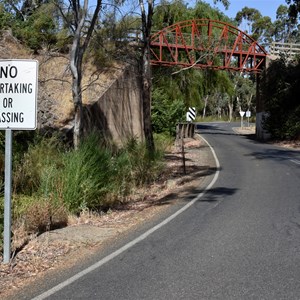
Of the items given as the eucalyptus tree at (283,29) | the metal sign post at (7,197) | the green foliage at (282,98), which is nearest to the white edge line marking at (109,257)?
the metal sign post at (7,197)

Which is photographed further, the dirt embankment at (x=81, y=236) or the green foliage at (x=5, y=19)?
the green foliage at (x=5, y=19)

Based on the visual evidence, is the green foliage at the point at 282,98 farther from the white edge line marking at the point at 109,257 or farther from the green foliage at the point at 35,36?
the white edge line marking at the point at 109,257

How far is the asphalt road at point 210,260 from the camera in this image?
202 inches

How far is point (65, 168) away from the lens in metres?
10.4

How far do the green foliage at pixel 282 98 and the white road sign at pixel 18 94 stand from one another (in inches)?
1340

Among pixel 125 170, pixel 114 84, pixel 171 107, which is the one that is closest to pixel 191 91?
pixel 171 107

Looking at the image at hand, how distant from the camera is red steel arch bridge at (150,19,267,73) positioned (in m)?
35.8

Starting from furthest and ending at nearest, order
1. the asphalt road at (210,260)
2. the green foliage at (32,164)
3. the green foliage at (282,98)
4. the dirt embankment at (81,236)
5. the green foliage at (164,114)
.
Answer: the green foliage at (282,98)
the green foliage at (164,114)
the green foliage at (32,164)
the dirt embankment at (81,236)
the asphalt road at (210,260)

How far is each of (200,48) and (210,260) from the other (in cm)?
2998

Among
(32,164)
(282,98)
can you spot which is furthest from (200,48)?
(32,164)

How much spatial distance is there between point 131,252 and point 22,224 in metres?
2.12

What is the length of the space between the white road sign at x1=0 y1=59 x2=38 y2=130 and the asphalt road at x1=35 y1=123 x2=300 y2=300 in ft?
7.14

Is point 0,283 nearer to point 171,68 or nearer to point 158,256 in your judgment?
point 158,256

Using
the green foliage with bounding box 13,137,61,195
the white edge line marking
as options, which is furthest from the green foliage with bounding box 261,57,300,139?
the white edge line marking
